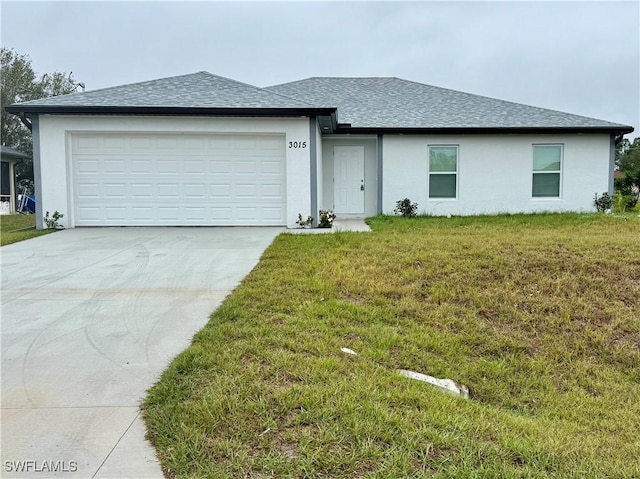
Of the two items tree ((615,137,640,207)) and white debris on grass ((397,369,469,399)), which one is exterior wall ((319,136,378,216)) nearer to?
white debris on grass ((397,369,469,399))

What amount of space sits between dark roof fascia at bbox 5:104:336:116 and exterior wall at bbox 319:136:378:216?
10.8 ft

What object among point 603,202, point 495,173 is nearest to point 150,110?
point 495,173

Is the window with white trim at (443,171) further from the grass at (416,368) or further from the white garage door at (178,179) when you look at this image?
the grass at (416,368)

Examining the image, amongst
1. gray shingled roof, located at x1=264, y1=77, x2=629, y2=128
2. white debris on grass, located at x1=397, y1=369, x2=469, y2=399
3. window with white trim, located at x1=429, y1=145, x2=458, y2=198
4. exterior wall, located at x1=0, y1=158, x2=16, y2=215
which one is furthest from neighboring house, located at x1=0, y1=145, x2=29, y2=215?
white debris on grass, located at x1=397, y1=369, x2=469, y2=399

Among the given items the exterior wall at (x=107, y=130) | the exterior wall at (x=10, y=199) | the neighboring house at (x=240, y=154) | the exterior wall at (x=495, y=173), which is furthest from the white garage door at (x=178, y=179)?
the exterior wall at (x=10, y=199)

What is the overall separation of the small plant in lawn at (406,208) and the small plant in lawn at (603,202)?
574 cm

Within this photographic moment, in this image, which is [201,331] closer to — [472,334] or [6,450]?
[6,450]

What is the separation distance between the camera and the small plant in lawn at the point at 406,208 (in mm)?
13774

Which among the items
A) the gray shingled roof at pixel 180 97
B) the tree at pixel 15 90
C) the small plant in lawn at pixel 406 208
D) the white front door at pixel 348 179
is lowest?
the small plant in lawn at pixel 406 208

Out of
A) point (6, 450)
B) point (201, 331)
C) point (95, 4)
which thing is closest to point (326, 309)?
point (201, 331)

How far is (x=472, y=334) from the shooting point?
15.2ft

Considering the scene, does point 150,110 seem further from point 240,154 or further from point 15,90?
point 15,90

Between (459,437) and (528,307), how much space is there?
3116mm

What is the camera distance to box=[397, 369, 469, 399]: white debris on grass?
3523mm
